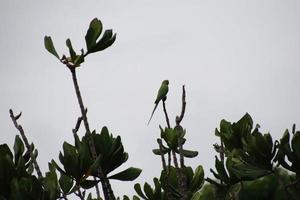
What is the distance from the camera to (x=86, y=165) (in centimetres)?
297

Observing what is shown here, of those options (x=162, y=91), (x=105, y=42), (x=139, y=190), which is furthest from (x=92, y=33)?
(x=139, y=190)

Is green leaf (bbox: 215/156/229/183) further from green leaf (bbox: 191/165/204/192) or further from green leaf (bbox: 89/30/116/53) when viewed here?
green leaf (bbox: 89/30/116/53)

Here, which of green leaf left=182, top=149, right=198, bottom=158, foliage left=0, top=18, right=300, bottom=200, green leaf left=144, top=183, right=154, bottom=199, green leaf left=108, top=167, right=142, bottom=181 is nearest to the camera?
foliage left=0, top=18, right=300, bottom=200

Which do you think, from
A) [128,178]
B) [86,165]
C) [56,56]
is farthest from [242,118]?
[56,56]

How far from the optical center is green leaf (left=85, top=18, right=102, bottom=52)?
292 cm

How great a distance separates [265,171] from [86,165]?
1.51 meters

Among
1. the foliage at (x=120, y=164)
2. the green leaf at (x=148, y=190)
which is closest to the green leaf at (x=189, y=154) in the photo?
the foliage at (x=120, y=164)

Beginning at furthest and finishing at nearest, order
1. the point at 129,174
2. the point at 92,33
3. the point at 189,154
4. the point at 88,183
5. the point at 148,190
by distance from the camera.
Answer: the point at 148,190 < the point at 189,154 < the point at 129,174 < the point at 88,183 < the point at 92,33

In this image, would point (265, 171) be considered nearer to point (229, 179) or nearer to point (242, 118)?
point (229, 179)

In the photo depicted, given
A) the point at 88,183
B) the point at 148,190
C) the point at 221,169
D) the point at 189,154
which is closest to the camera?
the point at 88,183

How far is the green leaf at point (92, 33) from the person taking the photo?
292 centimetres

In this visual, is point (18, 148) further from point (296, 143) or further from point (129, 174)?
point (296, 143)

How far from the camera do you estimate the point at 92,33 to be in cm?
296

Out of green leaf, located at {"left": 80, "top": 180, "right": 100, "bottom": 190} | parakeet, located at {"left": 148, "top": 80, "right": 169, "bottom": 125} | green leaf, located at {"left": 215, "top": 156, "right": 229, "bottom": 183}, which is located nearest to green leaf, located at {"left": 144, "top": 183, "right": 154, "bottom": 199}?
green leaf, located at {"left": 215, "top": 156, "right": 229, "bottom": 183}
